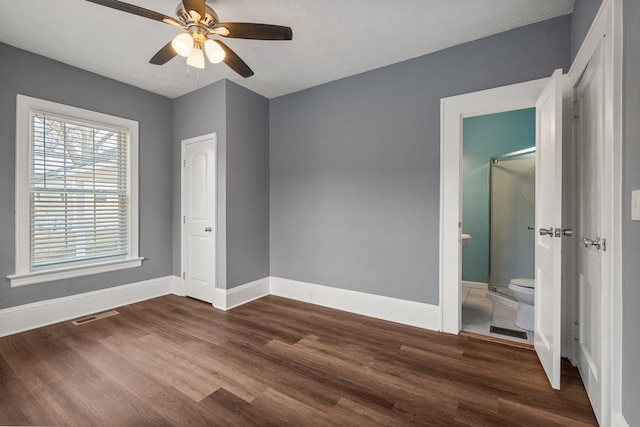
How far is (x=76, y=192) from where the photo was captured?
118 inches

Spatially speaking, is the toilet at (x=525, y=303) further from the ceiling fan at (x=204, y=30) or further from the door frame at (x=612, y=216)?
the ceiling fan at (x=204, y=30)

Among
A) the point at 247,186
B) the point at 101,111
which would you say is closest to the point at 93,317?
the point at 247,186

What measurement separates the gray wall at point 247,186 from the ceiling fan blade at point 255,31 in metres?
1.44

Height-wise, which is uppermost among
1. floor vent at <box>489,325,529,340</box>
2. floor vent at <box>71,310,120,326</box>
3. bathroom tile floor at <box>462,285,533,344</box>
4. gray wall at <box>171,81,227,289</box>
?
gray wall at <box>171,81,227,289</box>

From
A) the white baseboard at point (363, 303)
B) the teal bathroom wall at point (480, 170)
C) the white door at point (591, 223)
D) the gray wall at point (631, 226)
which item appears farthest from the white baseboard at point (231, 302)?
the teal bathroom wall at point (480, 170)

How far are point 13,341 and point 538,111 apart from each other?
4.71 m

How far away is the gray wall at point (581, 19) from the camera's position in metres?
1.63

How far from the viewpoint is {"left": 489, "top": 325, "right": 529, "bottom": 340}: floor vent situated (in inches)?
98.1

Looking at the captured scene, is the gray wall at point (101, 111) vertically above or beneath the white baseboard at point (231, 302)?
above

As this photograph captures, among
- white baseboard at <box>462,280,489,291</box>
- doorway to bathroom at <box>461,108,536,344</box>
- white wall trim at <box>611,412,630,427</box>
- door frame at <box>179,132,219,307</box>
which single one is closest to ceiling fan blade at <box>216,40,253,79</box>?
door frame at <box>179,132,219,307</box>

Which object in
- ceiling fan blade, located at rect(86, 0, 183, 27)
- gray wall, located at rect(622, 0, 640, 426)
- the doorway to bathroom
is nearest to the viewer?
gray wall, located at rect(622, 0, 640, 426)

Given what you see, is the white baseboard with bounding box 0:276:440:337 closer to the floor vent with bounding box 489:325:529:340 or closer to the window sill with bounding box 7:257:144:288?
the window sill with bounding box 7:257:144:288

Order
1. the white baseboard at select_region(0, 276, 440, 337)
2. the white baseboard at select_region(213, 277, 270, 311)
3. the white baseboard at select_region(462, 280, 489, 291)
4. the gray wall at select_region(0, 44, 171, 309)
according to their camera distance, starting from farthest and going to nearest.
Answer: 1. the white baseboard at select_region(462, 280, 489, 291)
2. the white baseboard at select_region(213, 277, 270, 311)
3. the white baseboard at select_region(0, 276, 440, 337)
4. the gray wall at select_region(0, 44, 171, 309)

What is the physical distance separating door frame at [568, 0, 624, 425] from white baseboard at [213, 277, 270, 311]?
308cm
